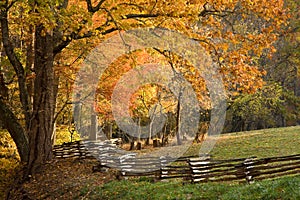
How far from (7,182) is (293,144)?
1206 centimetres

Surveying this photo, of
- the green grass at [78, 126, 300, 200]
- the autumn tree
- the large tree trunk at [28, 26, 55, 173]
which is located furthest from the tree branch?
the green grass at [78, 126, 300, 200]

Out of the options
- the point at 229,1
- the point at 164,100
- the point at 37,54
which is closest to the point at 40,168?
the point at 37,54

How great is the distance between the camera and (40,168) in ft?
45.6

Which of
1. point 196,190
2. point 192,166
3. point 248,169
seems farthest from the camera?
point 192,166

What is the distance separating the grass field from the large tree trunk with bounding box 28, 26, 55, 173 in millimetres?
805

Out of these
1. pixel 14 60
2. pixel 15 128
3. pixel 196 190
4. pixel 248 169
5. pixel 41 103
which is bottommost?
pixel 196 190

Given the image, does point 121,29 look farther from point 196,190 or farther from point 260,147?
point 260,147

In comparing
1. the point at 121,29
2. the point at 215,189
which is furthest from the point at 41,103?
the point at 215,189

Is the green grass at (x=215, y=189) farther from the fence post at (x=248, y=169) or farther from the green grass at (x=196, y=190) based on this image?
Answer: the fence post at (x=248, y=169)

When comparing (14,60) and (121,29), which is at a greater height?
(121,29)

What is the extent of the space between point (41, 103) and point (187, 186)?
20.5 ft

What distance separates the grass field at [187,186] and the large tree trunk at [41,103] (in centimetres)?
81

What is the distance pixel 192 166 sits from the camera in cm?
1112

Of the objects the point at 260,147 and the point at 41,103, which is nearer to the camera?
the point at 41,103
